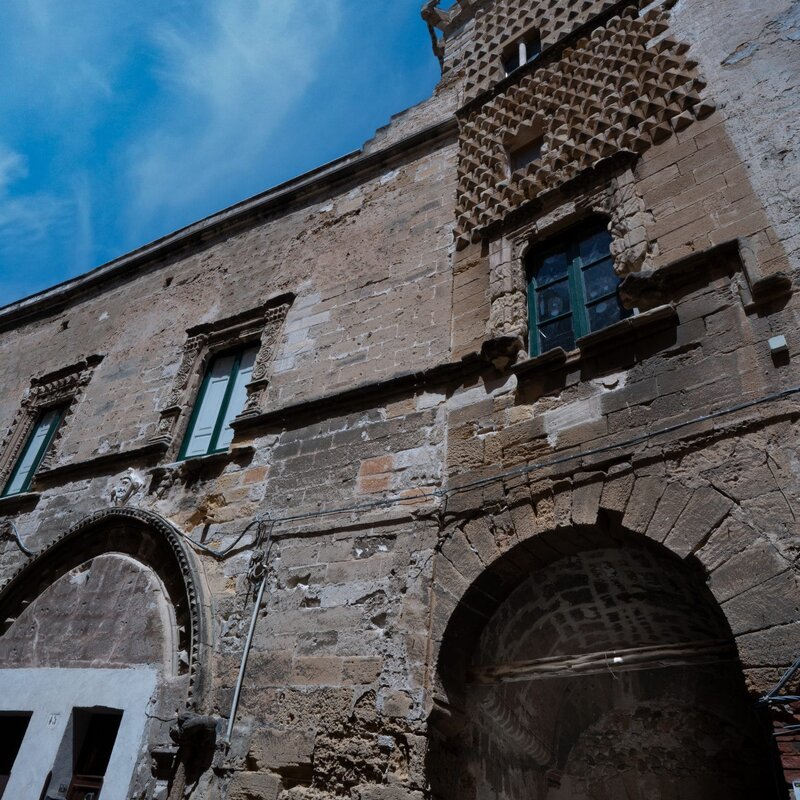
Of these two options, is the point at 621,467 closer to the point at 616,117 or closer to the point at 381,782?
the point at 381,782

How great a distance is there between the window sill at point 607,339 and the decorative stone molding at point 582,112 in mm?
916

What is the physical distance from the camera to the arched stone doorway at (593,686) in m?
3.54

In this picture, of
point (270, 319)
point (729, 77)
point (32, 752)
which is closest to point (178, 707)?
point (32, 752)

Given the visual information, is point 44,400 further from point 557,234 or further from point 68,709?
point 557,234

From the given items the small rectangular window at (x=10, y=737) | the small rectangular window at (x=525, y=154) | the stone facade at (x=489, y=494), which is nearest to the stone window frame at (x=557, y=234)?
the stone facade at (x=489, y=494)

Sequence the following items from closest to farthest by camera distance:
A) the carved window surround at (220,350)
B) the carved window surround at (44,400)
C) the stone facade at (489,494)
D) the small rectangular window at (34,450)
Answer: the stone facade at (489,494) → the carved window surround at (220,350) → the small rectangular window at (34,450) → the carved window surround at (44,400)

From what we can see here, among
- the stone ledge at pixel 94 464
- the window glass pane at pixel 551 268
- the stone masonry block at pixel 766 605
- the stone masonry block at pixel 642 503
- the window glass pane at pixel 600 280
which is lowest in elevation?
the stone masonry block at pixel 766 605

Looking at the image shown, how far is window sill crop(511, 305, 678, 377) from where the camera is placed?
12.3ft

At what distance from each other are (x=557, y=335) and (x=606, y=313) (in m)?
0.37

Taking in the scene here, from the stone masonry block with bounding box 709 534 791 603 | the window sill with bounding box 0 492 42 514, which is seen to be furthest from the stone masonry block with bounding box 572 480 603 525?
the window sill with bounding box 0 492 42 514

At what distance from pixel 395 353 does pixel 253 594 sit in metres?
2.21

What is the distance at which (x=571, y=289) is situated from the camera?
183 inches

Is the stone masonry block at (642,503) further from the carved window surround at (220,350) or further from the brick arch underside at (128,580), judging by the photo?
the carved window surround at (220,350)

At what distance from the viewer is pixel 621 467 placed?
3.46m
